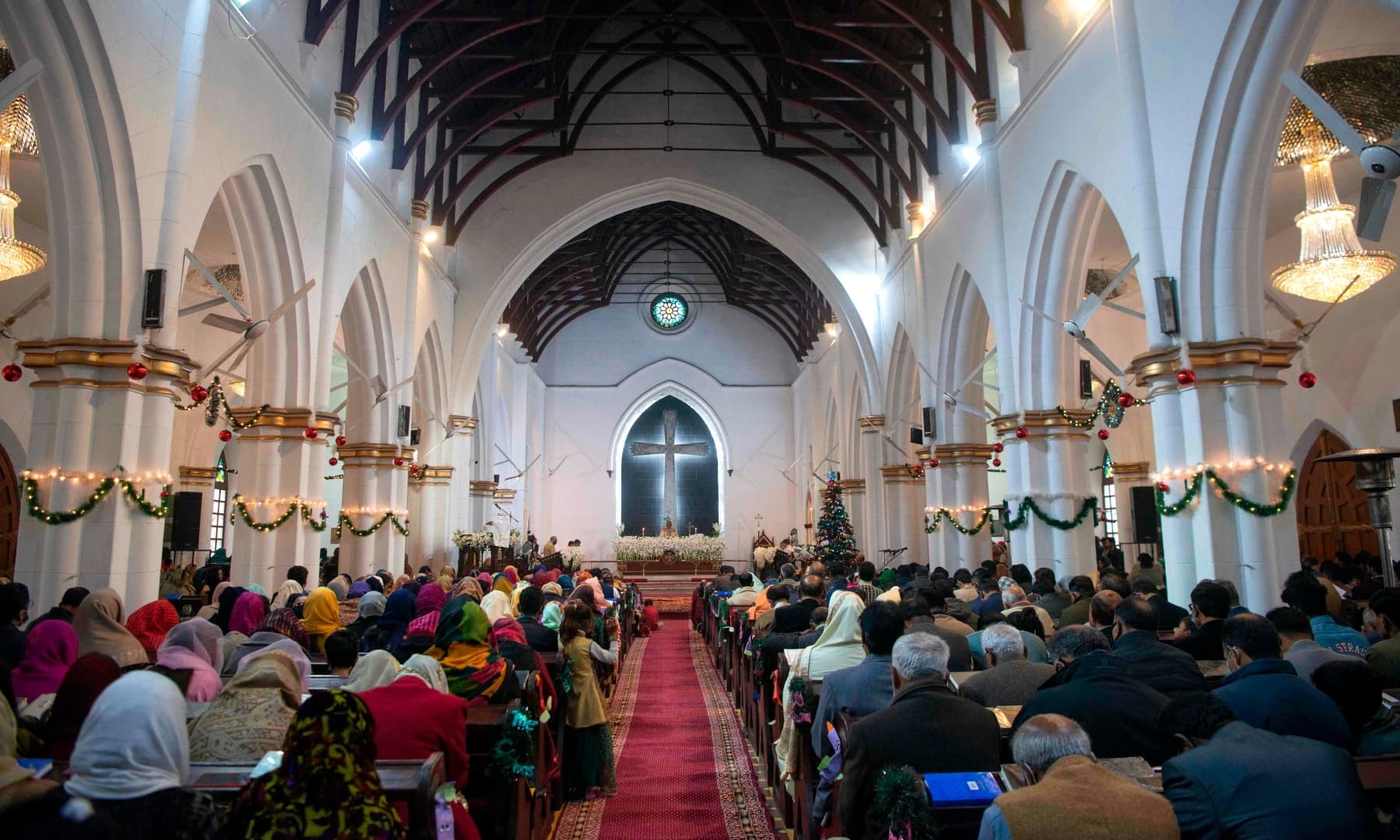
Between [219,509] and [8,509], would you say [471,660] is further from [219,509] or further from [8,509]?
[219,509]

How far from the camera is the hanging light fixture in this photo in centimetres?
853

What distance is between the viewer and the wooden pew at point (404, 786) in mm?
2828

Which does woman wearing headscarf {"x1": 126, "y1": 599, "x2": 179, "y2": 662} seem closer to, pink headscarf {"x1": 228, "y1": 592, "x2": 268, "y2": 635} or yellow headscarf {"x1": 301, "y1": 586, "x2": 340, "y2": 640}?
pink headscarf {"x1": 228, "y1": 592, "x2": 268, "y2": 635}

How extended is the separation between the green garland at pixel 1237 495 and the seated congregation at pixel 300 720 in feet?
15.3

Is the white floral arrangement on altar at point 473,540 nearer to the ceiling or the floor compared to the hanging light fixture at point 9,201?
nearer to the floor

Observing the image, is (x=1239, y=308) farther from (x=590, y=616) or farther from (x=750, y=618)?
(x=590, y=616)

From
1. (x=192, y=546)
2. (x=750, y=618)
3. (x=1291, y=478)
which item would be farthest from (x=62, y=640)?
(x=192, y=546)

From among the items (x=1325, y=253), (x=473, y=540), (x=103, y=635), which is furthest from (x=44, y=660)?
(x=473, y=540)

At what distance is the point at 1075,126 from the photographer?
9.29 meters

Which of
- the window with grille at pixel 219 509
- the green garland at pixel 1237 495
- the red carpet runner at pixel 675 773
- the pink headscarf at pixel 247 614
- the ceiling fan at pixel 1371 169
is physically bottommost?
the red carpet runner at pixel 675 773

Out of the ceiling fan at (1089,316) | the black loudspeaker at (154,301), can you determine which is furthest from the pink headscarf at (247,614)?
the ceiling fan at (1089,316)

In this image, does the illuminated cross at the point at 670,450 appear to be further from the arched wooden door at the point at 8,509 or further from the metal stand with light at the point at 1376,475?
the metal stand with light at the point at 1376,475

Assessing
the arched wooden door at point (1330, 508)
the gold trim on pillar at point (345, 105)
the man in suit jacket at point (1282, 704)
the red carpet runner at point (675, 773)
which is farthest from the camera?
the arched wooden door at point (1330, 508)

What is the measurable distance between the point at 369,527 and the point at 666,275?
1552 centimetres
